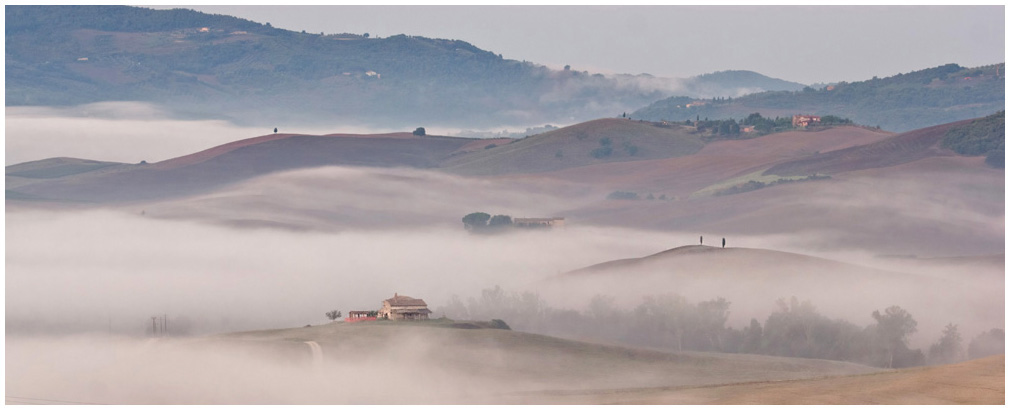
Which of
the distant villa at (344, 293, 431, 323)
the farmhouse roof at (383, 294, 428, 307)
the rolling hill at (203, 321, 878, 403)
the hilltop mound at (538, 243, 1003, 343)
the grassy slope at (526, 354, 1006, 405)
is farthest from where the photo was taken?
the hilltop mound at (538, 243, 1003, 343)

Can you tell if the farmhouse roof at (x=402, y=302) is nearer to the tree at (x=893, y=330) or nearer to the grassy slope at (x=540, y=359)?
the grassy slope at (x=540, y=359)

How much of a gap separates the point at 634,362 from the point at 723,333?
33591 millimetres

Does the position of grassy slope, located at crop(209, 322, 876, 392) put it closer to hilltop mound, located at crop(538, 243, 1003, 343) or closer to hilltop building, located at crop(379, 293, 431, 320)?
hilltop building, located at crop(379, 293, 431, 320)

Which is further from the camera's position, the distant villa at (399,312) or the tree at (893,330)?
the tree at (893,330)

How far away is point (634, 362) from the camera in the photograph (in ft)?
388

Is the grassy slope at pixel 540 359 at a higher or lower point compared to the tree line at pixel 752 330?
higher

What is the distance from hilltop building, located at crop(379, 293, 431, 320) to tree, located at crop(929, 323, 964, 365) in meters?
40.5

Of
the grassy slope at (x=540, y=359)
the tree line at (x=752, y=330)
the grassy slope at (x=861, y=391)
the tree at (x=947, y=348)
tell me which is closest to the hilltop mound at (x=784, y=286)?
the tree line at (x=752, y=330)

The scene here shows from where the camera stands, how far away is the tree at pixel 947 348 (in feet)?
449

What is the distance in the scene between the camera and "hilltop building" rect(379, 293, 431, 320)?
130000 millimetres

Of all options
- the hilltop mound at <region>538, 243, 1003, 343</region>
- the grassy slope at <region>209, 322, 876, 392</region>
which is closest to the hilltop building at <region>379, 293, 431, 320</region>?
the grassy slope at <region>209, 322, 876, 392</region>

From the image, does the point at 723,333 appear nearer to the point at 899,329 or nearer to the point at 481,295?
the point at 899,329

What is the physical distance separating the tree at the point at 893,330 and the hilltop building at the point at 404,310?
1459 inches

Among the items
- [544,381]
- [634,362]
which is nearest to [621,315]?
[634,362]
